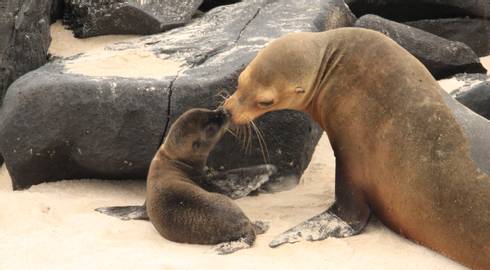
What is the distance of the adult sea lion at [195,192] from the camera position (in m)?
4.72

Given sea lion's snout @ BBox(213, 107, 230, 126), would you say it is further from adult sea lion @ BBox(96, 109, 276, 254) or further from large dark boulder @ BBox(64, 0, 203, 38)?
large dark boulder @ BBox(64, 0, 203, 38)

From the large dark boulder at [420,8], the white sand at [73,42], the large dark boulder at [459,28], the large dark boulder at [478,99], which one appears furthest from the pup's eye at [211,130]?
the large dark boulder at [459,28]

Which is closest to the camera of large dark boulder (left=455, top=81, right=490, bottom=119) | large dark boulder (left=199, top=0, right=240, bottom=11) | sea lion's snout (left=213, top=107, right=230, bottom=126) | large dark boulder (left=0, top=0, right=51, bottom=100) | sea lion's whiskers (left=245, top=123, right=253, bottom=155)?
sea lion's snout (left=213, top=107, right=230, bottom=126)

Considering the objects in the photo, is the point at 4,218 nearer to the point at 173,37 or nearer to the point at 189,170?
the point at 189,170

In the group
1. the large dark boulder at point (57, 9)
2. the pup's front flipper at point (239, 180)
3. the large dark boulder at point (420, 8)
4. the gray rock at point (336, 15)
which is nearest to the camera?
the pup's front flipper at point (239, 180)

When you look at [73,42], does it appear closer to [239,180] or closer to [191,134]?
[191,134]

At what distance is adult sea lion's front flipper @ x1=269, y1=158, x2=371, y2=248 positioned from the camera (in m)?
4.77

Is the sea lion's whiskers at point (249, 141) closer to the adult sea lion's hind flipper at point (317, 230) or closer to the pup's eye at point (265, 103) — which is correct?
the pup's eye at point (265, 103)

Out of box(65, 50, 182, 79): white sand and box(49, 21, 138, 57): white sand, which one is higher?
box(65, 50, 182, 79): white sand

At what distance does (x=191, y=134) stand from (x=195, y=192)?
609mm

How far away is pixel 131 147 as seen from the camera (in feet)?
19.2

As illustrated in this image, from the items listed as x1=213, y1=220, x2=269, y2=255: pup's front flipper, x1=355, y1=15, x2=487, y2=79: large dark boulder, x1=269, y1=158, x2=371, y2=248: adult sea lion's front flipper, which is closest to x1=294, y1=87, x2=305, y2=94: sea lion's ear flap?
Answer: x1=269, y1=158, x2=371, y2=248: adult sea lion's front flipper

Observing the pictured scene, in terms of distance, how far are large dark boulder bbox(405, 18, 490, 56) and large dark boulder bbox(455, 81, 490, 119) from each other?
334cm

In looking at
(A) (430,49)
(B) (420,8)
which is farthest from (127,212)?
(B) (420,8)
